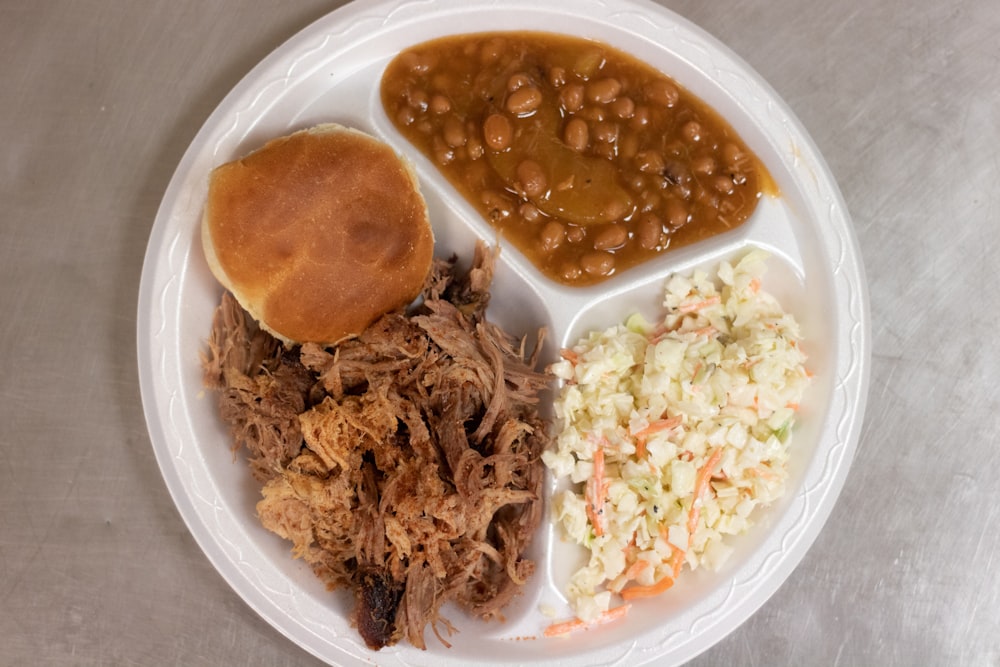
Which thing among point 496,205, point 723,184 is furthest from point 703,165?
point 496,205

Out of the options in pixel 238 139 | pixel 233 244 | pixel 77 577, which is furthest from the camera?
pixel 77 577

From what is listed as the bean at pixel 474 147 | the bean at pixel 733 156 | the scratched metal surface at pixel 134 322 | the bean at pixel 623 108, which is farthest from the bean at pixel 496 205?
the scratched metal surface at pixel 134 322

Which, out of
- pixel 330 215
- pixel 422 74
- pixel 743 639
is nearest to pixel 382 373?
pixel 330 215

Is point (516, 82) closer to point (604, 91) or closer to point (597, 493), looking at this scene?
point (604, 91)

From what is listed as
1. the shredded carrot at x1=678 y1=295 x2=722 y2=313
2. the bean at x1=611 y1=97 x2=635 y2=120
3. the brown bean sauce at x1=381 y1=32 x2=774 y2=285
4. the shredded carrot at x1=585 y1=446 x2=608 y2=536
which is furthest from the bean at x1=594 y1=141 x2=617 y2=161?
the shredded carrot at x1=585 y1=446 x2=608 y2=536

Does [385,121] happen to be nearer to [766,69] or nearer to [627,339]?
[627,339]

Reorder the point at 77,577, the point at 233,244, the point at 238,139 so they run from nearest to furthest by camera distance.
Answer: the point at 233,244
the point at 238,139
the point at 77,577

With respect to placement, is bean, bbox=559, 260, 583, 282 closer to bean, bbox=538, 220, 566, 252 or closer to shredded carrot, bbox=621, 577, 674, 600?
bean, bbox=538, 220, 566, 252
